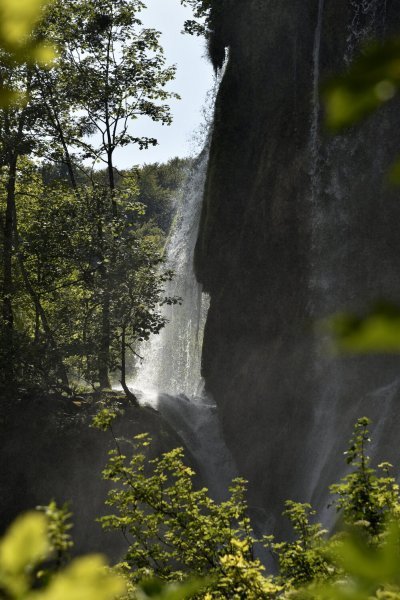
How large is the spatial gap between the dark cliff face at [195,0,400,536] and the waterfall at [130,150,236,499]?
718 millimetres

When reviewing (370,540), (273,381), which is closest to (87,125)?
(273,381)

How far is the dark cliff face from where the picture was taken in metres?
15.8

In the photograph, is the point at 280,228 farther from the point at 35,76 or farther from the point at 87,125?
the point at 35,76

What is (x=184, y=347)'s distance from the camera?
78.4ft

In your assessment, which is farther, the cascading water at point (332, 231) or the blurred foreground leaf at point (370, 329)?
the cascading water at point (332, 231)

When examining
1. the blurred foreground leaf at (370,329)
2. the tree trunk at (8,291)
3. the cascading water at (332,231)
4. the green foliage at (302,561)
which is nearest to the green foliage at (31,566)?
the blurred foreground leaf at (370,329)

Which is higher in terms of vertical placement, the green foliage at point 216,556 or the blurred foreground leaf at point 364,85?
the blurred foreground leaf at point 364,85

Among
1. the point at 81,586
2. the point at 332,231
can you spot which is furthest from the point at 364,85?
the point at 332,231

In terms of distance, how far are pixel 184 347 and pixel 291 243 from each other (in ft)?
22.8

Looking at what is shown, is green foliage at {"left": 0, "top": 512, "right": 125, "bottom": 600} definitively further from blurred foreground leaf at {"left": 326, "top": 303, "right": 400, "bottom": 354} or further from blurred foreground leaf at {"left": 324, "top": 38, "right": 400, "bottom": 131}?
blurred foreground leaf at {"left": 324, "top": 38, "right": 400, "bottom": 131}

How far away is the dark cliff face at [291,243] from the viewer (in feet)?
51.7

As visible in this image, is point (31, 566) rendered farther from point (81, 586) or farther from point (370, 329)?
point (370, 329)

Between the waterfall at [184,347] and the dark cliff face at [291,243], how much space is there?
72 cm

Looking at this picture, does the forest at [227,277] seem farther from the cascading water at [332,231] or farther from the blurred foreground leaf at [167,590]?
the blurred foreground leaf at [167,590]
